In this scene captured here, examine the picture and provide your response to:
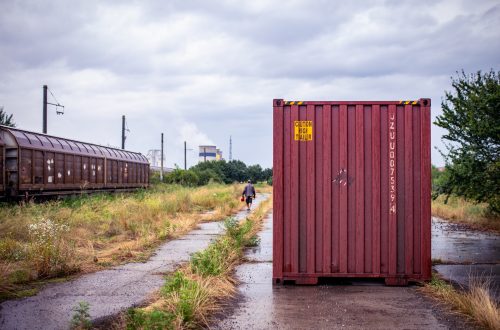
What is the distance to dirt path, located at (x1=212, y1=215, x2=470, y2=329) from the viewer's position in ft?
17.2

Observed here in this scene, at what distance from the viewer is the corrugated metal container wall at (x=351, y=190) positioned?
23.6ft

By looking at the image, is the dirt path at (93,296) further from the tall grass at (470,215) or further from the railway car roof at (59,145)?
the railway car roof at (59,145)

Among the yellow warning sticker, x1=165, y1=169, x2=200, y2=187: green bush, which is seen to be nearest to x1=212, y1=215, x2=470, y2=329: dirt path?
the yellow warning sticker

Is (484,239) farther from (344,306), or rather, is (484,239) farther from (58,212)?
(58,212)

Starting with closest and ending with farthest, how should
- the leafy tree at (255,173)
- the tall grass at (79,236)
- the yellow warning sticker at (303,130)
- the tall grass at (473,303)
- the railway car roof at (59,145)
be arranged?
the tall grass at (473,303), the yellow warning sticker at (303,130), the tall grass at (79,236), the railway car roof at (59,145), the leafy tree at (255,173)

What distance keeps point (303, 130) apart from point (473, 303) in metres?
3.39

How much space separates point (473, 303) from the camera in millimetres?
5363

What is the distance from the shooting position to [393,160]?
727 cm

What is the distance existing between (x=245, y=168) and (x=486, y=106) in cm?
6486

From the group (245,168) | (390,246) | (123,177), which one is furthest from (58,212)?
(245,168)

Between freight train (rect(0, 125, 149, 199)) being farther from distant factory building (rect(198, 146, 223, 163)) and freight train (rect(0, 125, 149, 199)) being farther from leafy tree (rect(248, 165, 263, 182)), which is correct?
distant factory building (rect(198, 146, 223, 163))

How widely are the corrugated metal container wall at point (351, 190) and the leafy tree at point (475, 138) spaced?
20.2 ft

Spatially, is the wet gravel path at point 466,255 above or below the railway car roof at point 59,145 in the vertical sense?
below

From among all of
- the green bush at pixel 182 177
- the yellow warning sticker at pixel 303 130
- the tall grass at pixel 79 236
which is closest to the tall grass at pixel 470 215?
the tall grass at pixel 79 236
